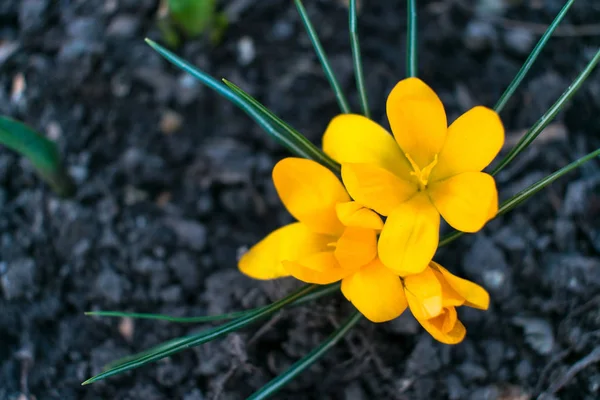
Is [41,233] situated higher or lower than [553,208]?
lower

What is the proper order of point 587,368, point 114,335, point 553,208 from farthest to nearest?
point 553,208 → point 114,335 → point 587,368

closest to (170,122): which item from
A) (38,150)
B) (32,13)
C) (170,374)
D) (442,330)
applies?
(38,150)

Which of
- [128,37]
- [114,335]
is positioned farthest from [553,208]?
[128,37]

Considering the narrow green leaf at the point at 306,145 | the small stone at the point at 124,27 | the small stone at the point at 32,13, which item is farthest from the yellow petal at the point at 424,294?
the small stone at the point at 32,13

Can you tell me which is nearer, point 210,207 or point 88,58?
point 210,207

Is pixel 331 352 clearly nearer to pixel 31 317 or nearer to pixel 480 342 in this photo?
pixel 480 342

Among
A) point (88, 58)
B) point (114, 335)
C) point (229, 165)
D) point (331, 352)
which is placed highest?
point (88, 58)

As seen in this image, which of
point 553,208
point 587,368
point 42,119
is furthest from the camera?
point 42,119
